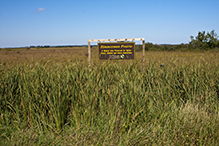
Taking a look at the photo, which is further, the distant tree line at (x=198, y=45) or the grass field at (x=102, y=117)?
the distant tree line at (x=198, y=45)

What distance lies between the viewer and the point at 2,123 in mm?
3270

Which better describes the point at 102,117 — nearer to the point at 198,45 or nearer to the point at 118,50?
the point at 118,50

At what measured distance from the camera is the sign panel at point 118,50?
7.95 m

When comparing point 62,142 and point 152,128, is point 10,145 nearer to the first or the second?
point 62,142

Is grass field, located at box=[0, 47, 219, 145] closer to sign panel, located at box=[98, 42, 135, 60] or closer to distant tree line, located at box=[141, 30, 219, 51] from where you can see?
sign panel, located at box=[98, 42, 135, 60]

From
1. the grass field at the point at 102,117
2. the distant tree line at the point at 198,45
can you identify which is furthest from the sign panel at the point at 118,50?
the distant tree line at the point at 198,45

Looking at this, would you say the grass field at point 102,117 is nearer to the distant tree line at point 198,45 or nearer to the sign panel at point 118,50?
the sign panel at point 118,50

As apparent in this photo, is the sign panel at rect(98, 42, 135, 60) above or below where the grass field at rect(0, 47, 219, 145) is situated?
above

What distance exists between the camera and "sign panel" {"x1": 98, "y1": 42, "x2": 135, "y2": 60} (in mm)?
7953

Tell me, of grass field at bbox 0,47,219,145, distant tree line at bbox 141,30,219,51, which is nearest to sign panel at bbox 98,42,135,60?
grass field at bbox 0,47,219,145

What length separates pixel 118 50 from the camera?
798 centimetres

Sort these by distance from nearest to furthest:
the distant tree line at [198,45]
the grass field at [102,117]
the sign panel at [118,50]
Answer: the grass field at [102,117], the sign panel at [118,50], the distant tree line at [198,45]

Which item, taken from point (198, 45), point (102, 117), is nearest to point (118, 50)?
point (102, 117)

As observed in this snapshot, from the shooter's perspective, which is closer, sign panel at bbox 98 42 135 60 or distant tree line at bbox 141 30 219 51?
sign panel at bbox 98 42 135 60
